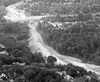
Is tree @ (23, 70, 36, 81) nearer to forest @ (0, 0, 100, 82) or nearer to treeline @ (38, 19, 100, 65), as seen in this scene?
forest @ (0, 0, 100, 82)

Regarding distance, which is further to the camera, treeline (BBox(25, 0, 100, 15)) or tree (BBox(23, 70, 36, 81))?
treeline (BBox(25, 0, 100, 15))

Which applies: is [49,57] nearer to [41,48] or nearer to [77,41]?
[77,41]

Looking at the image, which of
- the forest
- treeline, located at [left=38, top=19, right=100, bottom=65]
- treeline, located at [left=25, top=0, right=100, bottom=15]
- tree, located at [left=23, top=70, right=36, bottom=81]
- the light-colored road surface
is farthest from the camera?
treeline, located at [left=25, top=0, right=100, bottom=15]

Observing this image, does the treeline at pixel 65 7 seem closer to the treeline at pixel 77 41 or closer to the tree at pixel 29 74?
the treeline at pixel 77 41

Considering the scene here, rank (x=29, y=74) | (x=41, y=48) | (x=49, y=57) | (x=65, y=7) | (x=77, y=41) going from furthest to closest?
(x=65, y=7) < (x=41, y=48) < (x=77, y=41) < (x=49, y=57) < (x=29, y=74)

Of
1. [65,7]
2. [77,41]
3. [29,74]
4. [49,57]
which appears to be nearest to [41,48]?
[77,41]

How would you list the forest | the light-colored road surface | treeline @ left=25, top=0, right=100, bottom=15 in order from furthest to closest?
treeline @ left=25, top=0, right=100, bottom=15, the light-colored road surface, the forest

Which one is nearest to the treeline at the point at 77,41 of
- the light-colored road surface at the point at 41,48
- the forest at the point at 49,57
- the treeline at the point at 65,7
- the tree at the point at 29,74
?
the forest at the point at 49,57

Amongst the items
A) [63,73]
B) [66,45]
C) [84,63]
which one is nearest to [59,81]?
[63,73]

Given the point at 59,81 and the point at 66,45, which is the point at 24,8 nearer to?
the point at 66,45

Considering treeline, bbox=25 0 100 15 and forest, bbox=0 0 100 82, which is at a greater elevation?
treeline, bbox=25 0 100 15

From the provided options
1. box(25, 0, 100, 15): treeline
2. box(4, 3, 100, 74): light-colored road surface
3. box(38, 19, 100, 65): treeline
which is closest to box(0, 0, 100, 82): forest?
box(38, 19, 100, 65): treeline
